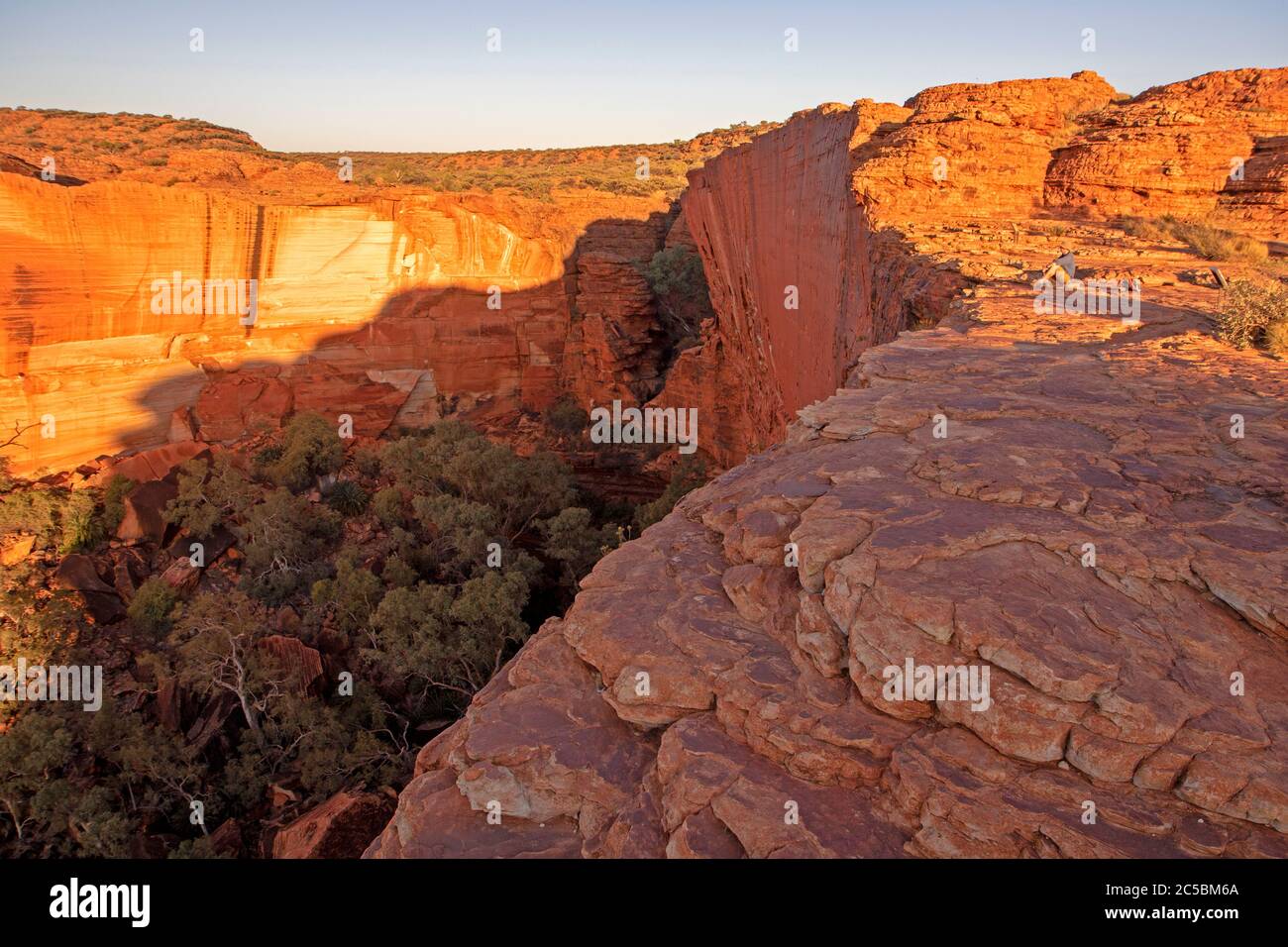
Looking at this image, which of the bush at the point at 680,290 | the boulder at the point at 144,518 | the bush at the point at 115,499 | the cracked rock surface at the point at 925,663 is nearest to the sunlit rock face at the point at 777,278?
the bush at the point at 680,290

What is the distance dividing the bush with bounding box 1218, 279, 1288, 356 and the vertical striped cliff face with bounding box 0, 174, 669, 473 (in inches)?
634

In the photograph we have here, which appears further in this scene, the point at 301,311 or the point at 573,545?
the point at 301,311

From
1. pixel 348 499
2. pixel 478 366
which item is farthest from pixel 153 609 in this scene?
pixel 478 366

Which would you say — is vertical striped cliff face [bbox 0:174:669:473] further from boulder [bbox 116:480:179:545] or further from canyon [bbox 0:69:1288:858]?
canyon [bbox 0:69:1288:858]

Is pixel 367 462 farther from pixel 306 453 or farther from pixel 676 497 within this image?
pixel 676 497

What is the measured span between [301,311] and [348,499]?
5596 millimetres

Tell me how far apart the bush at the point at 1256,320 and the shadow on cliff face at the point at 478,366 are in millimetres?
14847

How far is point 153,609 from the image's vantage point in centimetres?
1309

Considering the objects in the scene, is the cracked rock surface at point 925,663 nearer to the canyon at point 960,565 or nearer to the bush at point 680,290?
the canyon at point 960,565

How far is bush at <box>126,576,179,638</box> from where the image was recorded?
1296 cm

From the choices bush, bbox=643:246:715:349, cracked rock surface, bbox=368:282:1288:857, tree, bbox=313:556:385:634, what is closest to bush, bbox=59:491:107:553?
tree, bbox=313:556:385:634

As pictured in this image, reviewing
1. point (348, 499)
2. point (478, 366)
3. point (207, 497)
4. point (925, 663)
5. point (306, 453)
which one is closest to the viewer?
point (925, 663)
